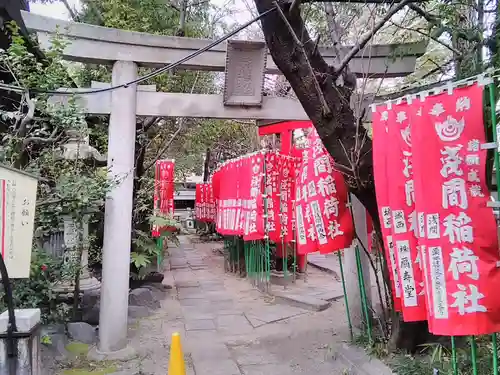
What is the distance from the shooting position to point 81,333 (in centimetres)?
618

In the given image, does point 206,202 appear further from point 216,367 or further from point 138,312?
point 216,367

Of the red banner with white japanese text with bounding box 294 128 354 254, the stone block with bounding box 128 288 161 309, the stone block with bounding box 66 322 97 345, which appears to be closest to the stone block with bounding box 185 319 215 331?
the stone block with bounding box 128 288 161 309

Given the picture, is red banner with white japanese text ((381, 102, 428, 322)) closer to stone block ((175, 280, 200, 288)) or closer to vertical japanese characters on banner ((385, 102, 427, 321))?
vertical japanese characters on banner ((385, 102, 427, 321))

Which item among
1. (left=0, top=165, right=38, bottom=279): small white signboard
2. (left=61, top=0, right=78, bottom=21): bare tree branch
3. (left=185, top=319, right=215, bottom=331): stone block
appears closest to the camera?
(left=0, top=165, right=38, bottom=279): small white signboard

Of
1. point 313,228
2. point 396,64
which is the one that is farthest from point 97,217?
point 396,64

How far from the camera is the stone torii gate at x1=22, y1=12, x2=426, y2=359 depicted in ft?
19.5

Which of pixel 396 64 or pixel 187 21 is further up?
pixel 187 21

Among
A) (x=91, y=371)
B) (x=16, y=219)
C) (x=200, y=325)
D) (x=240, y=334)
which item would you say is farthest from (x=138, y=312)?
(x=16, y=219)

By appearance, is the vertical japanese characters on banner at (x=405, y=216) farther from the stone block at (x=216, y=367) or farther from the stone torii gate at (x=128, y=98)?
the stone block at (x=216, y=367)

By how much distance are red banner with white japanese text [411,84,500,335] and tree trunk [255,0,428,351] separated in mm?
1188

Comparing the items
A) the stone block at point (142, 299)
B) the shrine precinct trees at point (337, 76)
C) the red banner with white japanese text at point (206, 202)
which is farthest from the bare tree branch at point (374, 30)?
the red banner with white japanese text at point (206, 202)

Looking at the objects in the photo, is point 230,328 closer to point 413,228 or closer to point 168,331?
point 168,331

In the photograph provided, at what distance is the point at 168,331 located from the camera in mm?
7180

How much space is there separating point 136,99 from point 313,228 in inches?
133
